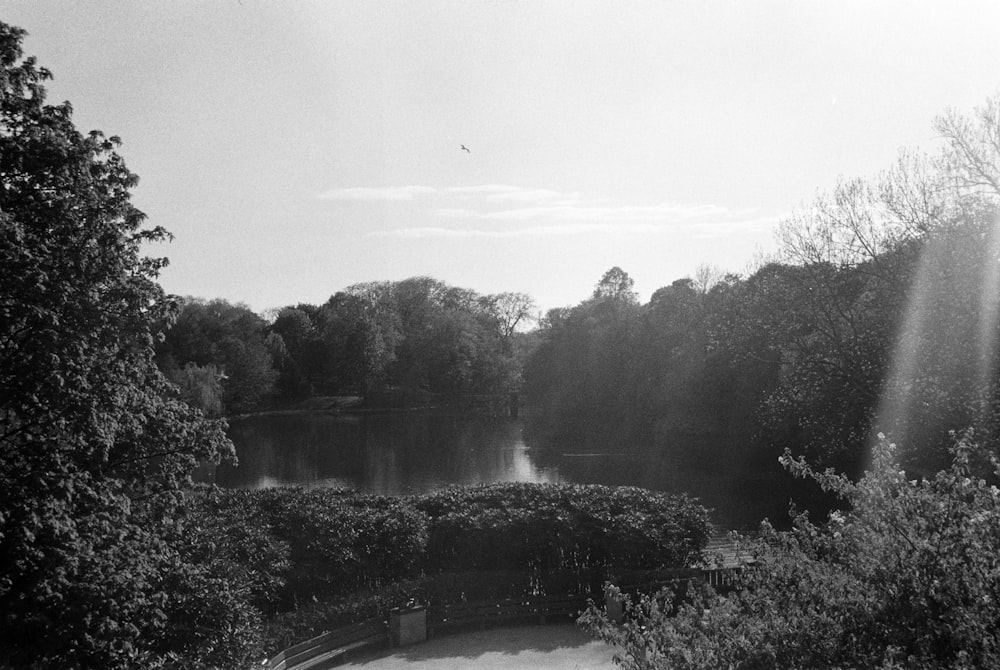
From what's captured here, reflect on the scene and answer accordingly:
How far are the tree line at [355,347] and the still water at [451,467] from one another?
25.3 feet

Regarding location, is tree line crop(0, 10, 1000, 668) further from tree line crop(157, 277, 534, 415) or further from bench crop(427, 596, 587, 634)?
tree line crop(157, 277, 534, 415)

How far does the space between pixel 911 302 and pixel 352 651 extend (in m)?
17.4

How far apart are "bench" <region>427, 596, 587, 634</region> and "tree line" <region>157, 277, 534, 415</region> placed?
46.8 meters

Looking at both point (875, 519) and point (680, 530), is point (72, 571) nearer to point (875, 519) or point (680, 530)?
point (875, 519)

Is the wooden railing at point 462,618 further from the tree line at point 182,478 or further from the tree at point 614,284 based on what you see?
the tree at point 614,284

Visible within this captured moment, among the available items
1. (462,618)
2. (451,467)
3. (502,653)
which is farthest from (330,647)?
(451,467)

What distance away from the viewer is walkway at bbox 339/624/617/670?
12.9m

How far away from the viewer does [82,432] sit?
28.8 feet

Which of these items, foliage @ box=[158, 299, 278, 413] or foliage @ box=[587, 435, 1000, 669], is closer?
foliage @ box=[587, 435, 1000, 669]

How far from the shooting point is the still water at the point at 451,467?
31828 millimetres

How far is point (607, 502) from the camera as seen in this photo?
55.5 ft

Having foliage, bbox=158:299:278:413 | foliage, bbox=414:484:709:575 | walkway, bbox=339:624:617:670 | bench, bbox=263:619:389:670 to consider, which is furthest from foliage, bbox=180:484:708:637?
foliage, bbox=158:299:278:413

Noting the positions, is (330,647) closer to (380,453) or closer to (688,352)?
(380,453)

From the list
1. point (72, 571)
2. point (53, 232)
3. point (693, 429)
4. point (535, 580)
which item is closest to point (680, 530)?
point (535, 580)
